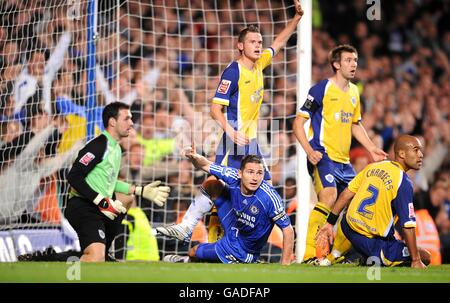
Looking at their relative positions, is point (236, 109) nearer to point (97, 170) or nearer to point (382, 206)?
point (97, 170)

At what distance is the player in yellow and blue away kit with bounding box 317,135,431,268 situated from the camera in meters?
7.63

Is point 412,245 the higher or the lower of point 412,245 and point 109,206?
the lower

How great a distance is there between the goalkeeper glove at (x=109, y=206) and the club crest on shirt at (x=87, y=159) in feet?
1.13

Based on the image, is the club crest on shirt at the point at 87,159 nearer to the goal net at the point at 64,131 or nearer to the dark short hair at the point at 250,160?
the dark short hair at the point at 250,160

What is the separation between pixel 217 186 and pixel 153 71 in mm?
4420

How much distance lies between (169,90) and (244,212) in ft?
14.6

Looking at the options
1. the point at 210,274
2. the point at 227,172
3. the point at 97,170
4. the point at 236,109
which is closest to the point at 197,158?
the point at 227,172

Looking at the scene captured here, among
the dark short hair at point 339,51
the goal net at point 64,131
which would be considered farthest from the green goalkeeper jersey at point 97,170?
the dark short hair at point 339,51

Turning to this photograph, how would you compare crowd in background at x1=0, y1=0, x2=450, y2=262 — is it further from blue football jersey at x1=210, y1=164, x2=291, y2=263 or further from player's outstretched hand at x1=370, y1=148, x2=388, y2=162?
blue football jersey at x1=210, y1=164, x2=291, y2=263

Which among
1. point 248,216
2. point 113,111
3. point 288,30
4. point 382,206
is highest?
point 288,30

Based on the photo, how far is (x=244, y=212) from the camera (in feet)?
26.2

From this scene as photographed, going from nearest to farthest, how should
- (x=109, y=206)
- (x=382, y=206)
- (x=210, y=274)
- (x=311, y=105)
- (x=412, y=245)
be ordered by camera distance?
(x=210, y=274) < (x=412, y=245) < (x=382, y=206) < (x=109, y=206) < (x=311, y=105)

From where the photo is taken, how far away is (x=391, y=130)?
14.0 meters

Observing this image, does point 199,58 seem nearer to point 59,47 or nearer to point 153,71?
point 153,71
